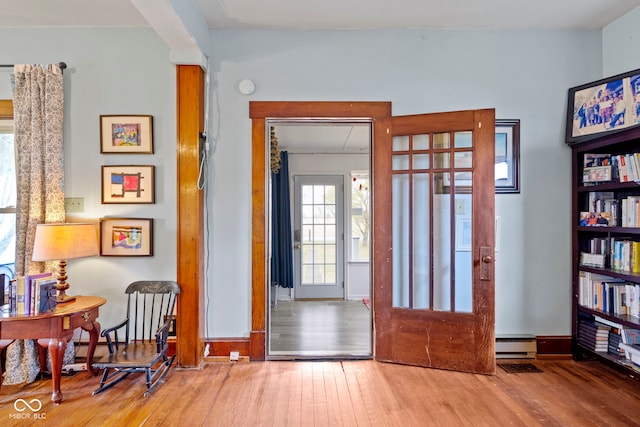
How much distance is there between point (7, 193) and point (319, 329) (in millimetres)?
3269

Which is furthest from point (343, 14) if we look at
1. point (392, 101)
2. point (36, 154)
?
point (36, 154)

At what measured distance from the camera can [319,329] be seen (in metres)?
4.25

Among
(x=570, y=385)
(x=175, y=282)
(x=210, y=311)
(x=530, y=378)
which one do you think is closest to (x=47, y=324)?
(x=175, y=282)

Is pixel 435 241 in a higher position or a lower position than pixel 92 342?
higher

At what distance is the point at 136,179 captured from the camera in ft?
10.4

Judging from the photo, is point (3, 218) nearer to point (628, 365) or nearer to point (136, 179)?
point (136, 179)

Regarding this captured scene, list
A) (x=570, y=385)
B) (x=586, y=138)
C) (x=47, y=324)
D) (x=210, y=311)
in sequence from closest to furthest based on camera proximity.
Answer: (x=47, y=324), (x=570, y=385), (x=586, y=138), (x=210, y=311)

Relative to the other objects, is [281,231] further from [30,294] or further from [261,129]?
[30,294]

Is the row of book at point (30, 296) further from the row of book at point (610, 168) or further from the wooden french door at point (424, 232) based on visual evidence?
the row of book at point (610, 168)

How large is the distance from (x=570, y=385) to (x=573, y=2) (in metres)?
2.92

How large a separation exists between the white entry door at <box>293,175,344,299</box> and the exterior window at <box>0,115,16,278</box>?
3627 millimetres

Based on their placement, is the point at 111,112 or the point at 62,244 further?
the point at 111,112

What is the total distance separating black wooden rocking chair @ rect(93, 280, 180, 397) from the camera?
257cm

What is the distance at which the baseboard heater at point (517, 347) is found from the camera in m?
3.23
